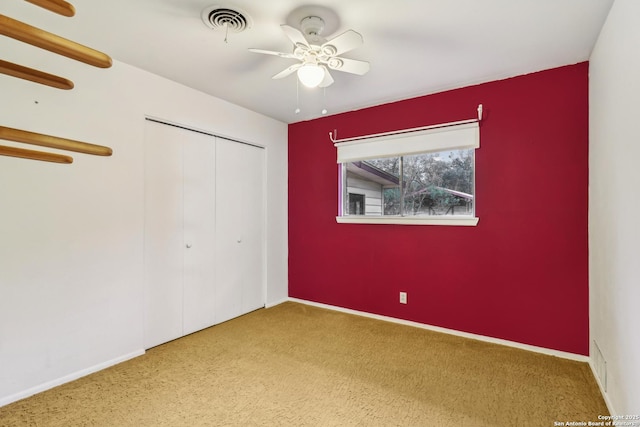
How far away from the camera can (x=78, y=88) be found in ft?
7.52

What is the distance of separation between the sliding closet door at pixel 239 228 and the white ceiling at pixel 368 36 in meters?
0.86

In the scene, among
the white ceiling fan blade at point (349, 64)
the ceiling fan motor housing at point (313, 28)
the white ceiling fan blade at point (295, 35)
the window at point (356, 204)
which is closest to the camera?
the white ceiling fan blade at point (295, 35)

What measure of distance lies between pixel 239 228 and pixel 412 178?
1969mm

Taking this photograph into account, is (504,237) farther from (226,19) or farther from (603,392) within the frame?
(226,19)

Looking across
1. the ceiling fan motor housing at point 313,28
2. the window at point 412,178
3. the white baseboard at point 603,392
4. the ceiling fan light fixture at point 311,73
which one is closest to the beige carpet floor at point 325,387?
the white baseboard at point 603,392

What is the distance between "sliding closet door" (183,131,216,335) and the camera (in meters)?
3.07

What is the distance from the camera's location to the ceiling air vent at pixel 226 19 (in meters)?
1.86

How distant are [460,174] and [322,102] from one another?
1.58 metres

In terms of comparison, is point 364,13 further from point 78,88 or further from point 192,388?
point 192,388

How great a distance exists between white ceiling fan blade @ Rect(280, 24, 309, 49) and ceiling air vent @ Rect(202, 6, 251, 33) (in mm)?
343

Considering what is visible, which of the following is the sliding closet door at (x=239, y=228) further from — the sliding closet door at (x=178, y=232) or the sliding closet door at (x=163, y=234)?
the sliding closet door at (x=163, y=234)

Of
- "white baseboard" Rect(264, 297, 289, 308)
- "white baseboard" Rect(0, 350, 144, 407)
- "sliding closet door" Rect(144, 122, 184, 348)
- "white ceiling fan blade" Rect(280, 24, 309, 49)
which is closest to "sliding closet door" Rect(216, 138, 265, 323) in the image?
"white baseboard" Rect(264, 297, 289, 308)

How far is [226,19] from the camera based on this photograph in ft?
6.32

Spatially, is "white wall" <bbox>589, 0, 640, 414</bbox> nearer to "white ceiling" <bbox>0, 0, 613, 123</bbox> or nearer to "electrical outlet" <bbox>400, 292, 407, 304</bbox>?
"white ceiling" <bbox>0, 0, 613, 123</bbox>
